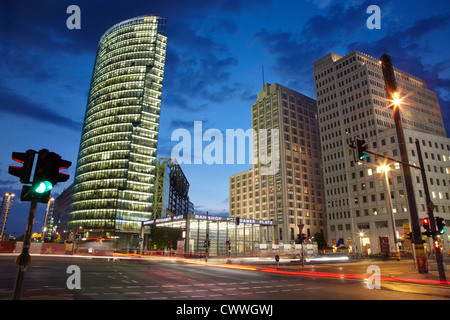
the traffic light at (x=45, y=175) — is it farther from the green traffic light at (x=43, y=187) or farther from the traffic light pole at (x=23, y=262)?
the traffic light pole at (x=23, y=262)

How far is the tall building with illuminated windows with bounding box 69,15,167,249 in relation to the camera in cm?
10794

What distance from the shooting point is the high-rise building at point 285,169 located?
114444 mm

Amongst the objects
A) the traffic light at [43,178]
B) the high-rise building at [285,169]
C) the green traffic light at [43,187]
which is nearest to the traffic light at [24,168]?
the traffic light at [43,178]

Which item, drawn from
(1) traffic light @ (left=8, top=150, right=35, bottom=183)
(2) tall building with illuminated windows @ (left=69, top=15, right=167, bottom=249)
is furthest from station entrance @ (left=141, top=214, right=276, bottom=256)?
(2) tall building with illuminated windows @ (left=69, top=15, right=167, bottom=249)

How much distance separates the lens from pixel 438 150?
83750mm

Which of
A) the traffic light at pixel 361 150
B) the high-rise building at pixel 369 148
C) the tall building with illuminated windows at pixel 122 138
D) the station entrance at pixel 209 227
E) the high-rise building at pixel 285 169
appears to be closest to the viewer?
the traffic light at pixel 361 150

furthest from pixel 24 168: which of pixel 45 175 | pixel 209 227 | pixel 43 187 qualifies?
pixel 209 227

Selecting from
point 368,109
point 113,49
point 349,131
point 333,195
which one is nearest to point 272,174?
point 333,195

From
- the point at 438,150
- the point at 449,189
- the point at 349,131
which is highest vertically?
the point at 349,131

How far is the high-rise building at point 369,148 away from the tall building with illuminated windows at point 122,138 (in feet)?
234

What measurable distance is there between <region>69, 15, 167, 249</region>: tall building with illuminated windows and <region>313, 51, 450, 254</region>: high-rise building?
234 feet
